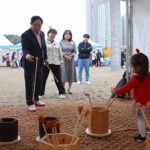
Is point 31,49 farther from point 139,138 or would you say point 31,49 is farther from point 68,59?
point 139,138

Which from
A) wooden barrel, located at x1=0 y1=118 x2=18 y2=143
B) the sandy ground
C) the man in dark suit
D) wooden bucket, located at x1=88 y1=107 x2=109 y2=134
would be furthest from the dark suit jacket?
wooden bucket, located at x1=88 y1=107 x2=109 y2=134

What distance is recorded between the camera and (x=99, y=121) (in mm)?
2559

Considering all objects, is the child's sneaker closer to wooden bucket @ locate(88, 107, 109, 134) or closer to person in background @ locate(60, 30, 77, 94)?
wooden bucket @ locate(88, 107, 109, 134)

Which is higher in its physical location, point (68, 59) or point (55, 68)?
point (68, 59)

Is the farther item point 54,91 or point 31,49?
point 54,91

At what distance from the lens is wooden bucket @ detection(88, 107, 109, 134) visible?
2.54 metres

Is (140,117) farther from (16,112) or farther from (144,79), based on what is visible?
(16,112)

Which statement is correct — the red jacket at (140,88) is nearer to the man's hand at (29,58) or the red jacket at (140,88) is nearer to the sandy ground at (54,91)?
the man's hand at (29,58)

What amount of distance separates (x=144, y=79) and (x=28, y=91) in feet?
6.96


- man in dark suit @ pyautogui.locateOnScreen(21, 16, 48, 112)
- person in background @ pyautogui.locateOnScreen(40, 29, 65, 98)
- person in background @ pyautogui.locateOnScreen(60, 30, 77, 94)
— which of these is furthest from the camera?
person in background @ pyautogui.locateOnScreen(60, 30, 77, 94)

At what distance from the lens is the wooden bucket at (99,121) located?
8.35ft

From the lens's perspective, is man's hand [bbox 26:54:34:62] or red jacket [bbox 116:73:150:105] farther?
man's hand [bbox 26:54:34:62]

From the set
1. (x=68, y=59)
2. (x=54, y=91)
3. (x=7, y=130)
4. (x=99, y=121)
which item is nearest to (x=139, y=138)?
(x=99, y=121)

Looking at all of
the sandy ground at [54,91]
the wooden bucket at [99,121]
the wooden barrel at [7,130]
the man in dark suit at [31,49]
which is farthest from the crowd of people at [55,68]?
the wooden barrel at [7,130]
